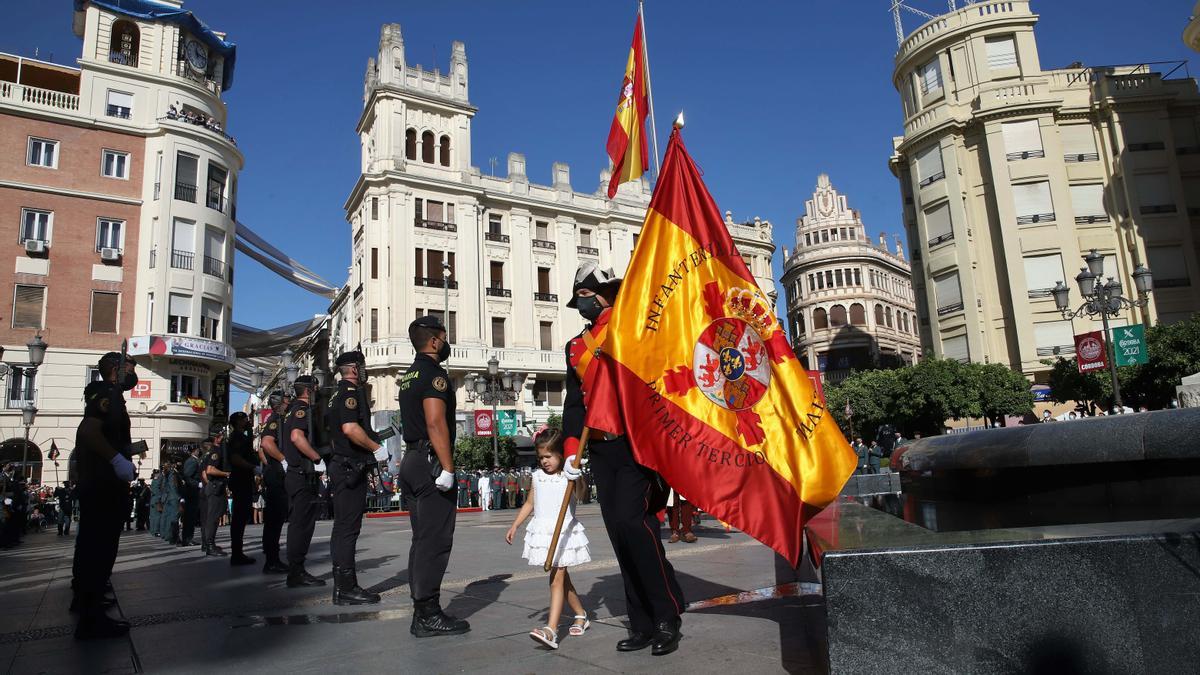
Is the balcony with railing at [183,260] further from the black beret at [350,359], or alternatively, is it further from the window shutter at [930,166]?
the window shutter at [930,166]

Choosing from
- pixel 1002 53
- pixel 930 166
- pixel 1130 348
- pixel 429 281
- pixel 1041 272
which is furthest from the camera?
pixel 429 281

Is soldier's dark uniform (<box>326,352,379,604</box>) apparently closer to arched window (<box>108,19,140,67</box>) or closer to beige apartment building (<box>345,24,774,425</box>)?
beige apartment building (<box>345,24,774,425</box>)

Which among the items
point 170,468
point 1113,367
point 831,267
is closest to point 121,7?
point 170,468

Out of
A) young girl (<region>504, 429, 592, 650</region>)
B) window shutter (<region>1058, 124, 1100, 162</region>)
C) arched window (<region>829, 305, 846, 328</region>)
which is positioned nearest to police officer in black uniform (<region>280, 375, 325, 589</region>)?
young girl (<region>504, 429, 592, 650</region>)

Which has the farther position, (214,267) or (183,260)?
(214,267)

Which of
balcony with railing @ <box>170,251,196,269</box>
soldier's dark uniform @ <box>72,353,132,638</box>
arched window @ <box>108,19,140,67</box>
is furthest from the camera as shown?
arched window @ <box>108,19,140,67</box>

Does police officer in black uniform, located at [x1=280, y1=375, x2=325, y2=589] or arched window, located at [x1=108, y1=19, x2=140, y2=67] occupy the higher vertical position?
arched window, located at [x1=108, y1=19, x2=140, y2=67]

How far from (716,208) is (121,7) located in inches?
1446

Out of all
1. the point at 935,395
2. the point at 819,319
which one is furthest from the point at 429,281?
the point at 819,319

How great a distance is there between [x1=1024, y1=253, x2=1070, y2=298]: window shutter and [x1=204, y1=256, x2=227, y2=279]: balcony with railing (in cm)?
3563

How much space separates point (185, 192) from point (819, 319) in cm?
6032

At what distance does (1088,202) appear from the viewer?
34.5m

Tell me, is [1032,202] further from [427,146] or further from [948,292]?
[427,146]

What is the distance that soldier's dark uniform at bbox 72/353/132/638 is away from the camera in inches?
185
